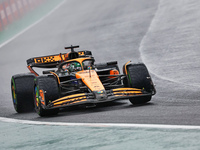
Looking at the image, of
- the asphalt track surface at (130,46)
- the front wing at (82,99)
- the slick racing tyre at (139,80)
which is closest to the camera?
the asphalt track surface at (130,46)

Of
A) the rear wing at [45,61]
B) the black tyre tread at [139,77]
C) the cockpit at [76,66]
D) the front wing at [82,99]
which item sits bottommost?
the front wing at [82,99]

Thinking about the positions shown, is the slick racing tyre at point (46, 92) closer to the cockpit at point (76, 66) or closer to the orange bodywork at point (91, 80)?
the orange bodywork at point (91, 80)

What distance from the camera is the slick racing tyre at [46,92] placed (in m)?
9.41

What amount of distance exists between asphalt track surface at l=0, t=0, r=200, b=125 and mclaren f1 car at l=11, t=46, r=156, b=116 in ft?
0.83

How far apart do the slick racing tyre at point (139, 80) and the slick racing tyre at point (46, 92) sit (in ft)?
5.55

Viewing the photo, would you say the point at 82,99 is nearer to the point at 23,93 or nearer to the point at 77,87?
the point at 77,87

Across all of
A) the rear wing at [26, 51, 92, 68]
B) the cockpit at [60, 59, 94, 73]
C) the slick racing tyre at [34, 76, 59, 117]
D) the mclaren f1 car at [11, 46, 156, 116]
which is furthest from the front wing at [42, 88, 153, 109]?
the rear wing at [26, 51, 92, 68]

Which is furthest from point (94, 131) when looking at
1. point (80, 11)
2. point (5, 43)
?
point (80, 11)

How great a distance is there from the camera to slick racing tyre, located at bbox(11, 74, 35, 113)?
11.1 metres

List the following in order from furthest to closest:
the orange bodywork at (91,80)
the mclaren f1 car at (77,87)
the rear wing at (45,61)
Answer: the rear wing at (45,61)
the orange bodywork at (91,80)
the mclaren f1 car at (77,87)

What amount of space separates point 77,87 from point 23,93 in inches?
63.7

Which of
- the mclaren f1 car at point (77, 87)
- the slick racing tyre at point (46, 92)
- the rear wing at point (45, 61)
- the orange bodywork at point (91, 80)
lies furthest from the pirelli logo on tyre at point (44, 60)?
the slick racing tyre at point (46, 92)

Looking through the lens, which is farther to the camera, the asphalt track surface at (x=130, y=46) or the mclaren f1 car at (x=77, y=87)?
the mclaren f1 car at (x=77, y=87)

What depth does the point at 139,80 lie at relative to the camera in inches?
400
